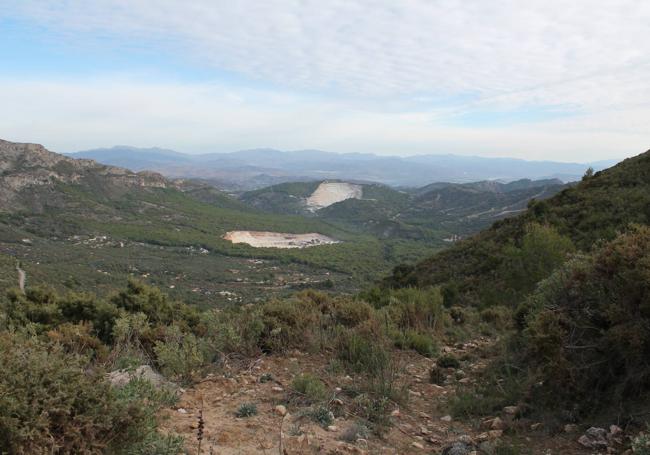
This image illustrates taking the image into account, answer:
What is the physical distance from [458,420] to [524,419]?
2.04 feet

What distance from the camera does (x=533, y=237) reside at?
12430 mm

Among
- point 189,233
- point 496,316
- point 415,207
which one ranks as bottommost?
point 189,233

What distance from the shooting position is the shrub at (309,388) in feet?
14.3

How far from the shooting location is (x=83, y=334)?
19.3 ft

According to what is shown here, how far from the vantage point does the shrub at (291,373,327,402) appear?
4359mm

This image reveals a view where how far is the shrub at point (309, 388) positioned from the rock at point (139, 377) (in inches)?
50.8

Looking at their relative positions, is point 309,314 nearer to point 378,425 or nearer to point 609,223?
point 378,425

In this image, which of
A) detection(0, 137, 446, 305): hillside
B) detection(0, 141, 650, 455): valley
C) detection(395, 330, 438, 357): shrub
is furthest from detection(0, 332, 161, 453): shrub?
detection(0, 137, 446, 305): hillside

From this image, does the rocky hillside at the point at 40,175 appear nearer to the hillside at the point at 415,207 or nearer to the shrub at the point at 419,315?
the hillside at the point at 415,207

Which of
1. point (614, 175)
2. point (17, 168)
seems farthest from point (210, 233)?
point (614, 175)

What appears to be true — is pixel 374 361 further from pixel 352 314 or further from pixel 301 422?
pixel 352 314

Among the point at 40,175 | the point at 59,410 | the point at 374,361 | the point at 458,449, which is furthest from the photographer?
the point at 40,175

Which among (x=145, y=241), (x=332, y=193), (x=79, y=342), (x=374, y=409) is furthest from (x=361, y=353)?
(x=332, y=193)

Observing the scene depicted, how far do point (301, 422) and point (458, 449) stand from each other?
4.40ft
